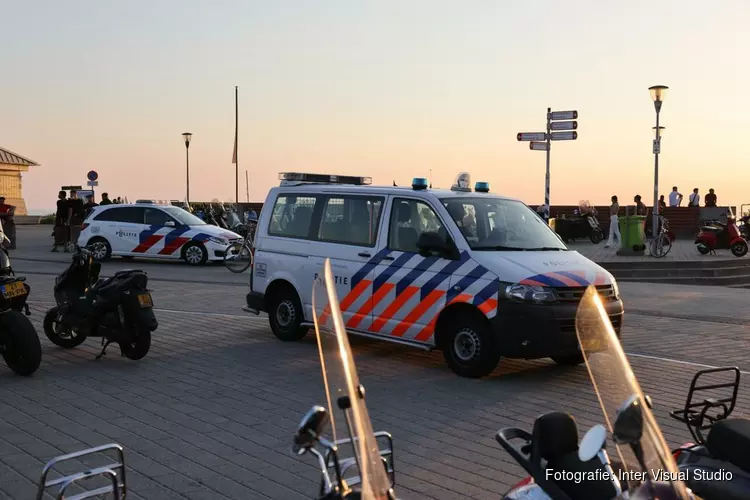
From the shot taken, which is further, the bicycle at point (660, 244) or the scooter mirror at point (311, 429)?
the bicycle at point (660, 244)

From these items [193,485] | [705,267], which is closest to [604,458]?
[193,485]

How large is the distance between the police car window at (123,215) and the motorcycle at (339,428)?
1891 cm

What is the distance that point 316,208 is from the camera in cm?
940

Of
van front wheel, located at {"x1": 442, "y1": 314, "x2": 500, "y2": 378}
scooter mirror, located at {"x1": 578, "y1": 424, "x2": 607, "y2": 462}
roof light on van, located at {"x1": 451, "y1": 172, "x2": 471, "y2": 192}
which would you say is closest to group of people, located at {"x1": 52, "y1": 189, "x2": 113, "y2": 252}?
roof light on van, located at {"x1": 451, "y1": 172, "x2": 471, "y2": 192}

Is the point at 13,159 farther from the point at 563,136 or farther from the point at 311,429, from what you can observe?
the point at 311,429

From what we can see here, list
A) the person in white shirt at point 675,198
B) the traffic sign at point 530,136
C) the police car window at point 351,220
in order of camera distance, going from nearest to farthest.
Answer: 1. the police car window at point 351,220
2. the traffic sign at point 530,136
3. the person in white shirt at point 675,198

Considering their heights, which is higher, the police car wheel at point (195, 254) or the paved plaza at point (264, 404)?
the police car wheel at point (195, 254)

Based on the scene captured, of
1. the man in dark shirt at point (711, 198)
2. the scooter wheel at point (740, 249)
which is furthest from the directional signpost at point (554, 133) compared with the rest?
the man in dark shirt at point (711, 198)

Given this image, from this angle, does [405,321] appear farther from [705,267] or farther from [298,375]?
[705,267]

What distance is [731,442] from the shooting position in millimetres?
3205

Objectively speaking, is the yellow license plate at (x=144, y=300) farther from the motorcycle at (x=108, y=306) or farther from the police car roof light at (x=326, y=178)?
the police car roof light at (x=326, y=178)

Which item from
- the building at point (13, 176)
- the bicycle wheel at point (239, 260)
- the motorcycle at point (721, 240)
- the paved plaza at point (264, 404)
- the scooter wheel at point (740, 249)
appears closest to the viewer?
the paved plaza at point (264, 404)

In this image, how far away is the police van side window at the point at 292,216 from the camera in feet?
31.1

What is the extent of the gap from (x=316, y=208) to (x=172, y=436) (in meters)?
4.07
